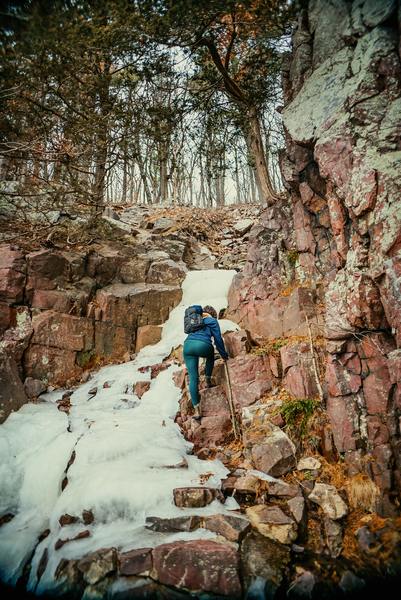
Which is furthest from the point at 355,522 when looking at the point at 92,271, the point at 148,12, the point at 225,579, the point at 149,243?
the point at 149,243

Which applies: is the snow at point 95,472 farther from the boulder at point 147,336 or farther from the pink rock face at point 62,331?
the boulder at point 147,336

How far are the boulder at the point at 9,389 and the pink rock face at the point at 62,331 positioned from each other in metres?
1.01

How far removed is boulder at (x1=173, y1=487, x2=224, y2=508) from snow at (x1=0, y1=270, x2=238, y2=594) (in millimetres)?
76

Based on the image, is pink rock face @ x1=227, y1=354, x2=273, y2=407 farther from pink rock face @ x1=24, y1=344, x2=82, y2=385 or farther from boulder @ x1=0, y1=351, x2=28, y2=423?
boulder @ x1=0, y1=351, x2=28, y2=423

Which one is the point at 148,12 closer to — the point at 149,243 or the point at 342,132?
the point at 342,132

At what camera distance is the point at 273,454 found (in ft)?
15.3

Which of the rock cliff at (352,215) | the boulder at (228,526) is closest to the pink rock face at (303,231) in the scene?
the rock cliff at (352,215)

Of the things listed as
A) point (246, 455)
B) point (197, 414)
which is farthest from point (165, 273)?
point (246, 455)

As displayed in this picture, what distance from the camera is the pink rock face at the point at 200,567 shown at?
3.21 m

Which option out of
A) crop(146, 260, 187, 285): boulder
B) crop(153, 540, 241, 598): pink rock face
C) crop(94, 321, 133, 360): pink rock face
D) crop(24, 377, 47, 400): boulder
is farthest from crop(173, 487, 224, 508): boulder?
crop(146, 260, 187, 285): boulder

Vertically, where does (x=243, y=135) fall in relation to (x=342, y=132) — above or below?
above

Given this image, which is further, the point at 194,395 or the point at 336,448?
the point at 194,395

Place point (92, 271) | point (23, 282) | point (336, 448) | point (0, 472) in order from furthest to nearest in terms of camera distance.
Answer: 1. point (92, 271)
2. point (23, 282)
3. point (0, 472)
4. point (336, 448)

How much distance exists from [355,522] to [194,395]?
318 centimetres
